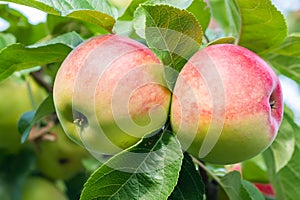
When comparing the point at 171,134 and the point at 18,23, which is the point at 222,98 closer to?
the point at 171,134

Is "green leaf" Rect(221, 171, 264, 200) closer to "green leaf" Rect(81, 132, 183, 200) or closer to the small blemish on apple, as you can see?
"green leaf" Rect(81, 132, 183, 200)

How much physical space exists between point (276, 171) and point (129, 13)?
16.1 inches

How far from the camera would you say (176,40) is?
82 centimetres

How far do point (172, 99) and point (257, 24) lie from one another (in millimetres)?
253

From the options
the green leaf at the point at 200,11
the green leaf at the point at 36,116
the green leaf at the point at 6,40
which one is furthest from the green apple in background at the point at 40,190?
the green leaf at the point at 200,11

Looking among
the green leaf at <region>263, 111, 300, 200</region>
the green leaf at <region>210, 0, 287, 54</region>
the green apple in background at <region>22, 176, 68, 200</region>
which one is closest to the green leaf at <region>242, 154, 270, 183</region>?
the green leaf at <region>263, 111, 300, 200</region>

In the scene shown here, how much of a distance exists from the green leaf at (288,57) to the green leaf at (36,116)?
421mm

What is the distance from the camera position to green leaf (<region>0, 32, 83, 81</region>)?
35.3 inches

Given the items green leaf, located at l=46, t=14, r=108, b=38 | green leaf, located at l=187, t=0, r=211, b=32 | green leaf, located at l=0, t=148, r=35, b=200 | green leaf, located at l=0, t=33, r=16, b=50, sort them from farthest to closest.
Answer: green leaf, located at l=0, t=148, r=35, b=200 < green leaf, located at l=46, t=14, r=108, b=38 < green leaf, located at l=0, t=33, r=16, b=50 < green leaf, located at l=187, t=0, r=211, b=32

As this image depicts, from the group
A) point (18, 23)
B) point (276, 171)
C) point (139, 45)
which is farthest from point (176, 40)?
point (18, 23)

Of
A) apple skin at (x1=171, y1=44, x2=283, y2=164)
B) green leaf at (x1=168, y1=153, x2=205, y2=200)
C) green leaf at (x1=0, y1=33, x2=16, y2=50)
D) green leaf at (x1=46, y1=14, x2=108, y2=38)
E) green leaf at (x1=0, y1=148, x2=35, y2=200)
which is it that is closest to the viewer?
apple skin at (x1=171, y1=44, x2=283, y2=164)

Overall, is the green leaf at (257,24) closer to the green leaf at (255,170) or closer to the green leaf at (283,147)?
the green leaf at (283,147)

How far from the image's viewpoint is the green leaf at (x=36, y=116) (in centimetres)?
102

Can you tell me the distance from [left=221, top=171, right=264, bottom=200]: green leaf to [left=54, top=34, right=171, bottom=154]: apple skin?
0.66 feet
